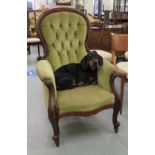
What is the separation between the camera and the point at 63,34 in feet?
7.34

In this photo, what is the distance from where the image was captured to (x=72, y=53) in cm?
232

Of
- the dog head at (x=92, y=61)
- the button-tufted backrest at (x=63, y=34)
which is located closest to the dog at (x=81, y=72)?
the dog head at (x=92, y=61)

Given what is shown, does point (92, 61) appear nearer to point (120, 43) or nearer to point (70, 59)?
point (70, 59)

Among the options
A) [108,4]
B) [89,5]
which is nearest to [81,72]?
[89,5]

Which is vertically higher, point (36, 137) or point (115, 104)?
point (115, 104)

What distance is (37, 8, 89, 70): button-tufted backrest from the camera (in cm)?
214

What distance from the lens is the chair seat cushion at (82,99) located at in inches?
70.9

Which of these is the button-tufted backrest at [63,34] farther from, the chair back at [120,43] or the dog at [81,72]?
the chair back at [120,43]

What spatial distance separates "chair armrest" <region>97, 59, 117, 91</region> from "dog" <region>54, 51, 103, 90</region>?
0.15 ft
